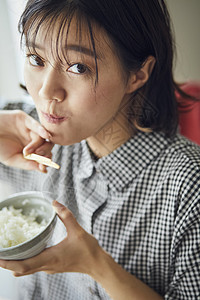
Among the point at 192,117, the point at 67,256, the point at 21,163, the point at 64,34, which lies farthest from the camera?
the point at 192,117

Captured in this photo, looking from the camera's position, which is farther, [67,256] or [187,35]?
[187,35]

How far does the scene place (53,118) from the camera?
0.51 metres

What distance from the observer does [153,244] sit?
66 centimetres

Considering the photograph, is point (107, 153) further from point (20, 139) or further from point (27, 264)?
point (27, 264)

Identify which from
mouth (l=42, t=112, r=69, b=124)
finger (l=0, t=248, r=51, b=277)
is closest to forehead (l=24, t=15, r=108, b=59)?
mouth (l=42, t=112, r=69, b=124)

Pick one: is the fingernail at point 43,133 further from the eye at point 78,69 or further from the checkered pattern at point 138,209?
the eye at point 78,69

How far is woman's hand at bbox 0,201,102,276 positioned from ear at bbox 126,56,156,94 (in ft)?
0.93

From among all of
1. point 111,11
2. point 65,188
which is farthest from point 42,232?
point 111,11

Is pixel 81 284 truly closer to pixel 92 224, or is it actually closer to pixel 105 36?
pixel 92 224

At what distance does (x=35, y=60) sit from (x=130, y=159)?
1.09ft

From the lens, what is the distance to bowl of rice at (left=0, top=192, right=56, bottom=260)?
1.37 ft

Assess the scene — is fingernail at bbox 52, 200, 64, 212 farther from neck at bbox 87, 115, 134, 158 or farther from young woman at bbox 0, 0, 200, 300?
neck at bbox 87, 115, 134, 158

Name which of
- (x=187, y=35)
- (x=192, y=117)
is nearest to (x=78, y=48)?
(x=192, y=117)

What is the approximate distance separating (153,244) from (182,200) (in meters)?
0.13
